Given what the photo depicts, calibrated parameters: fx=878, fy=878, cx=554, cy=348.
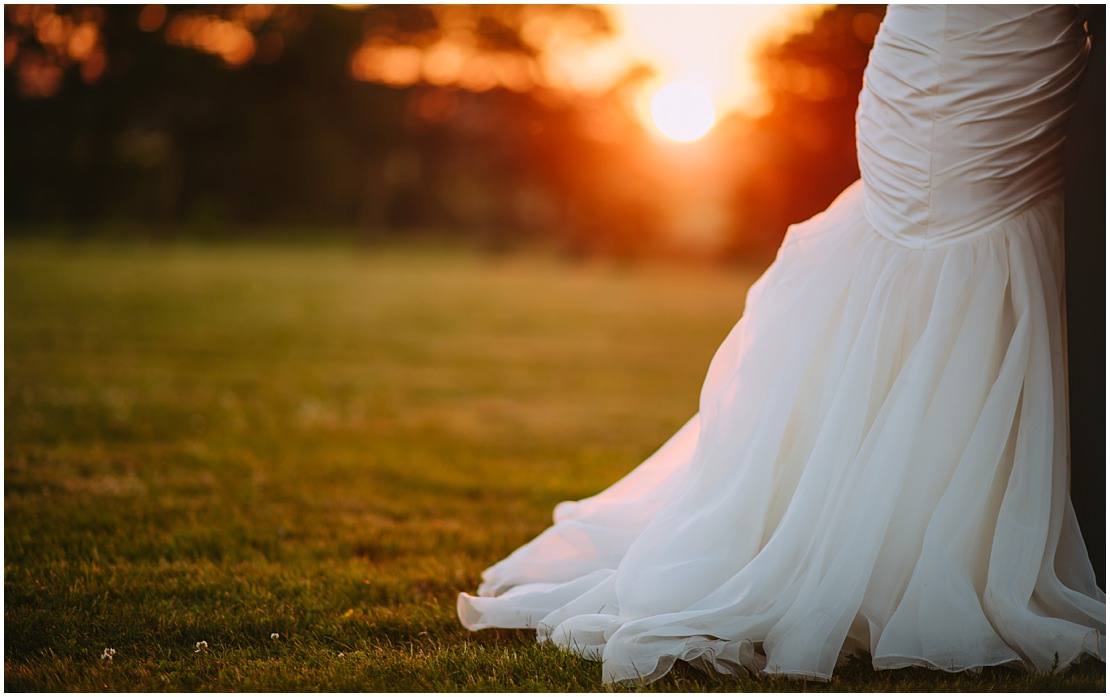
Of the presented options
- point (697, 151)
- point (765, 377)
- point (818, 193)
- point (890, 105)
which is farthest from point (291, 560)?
point (697, 151)

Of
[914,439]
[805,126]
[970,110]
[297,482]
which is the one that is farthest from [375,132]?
[914,439]

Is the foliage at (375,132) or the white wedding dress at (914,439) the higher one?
the foliage at (375,132)

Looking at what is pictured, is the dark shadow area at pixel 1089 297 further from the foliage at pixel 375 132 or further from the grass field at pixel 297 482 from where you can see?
the foliage at pixel 375 132

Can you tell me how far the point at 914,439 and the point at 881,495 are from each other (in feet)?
0.58

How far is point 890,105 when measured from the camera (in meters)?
2.49

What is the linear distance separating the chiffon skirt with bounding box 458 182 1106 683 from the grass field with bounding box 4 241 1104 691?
0.10 metres

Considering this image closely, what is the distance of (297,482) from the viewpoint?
438 centimetres

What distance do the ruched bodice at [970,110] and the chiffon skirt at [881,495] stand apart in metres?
0.07

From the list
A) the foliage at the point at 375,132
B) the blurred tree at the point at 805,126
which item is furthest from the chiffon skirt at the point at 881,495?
the foliage at the point at 375,132

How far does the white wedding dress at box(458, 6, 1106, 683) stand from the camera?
225cm

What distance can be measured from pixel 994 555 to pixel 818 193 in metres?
22.2

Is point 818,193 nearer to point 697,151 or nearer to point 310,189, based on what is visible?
point 697,151

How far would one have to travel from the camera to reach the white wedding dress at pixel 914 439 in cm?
225

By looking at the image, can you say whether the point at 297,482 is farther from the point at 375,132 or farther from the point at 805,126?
the point at 375,132
